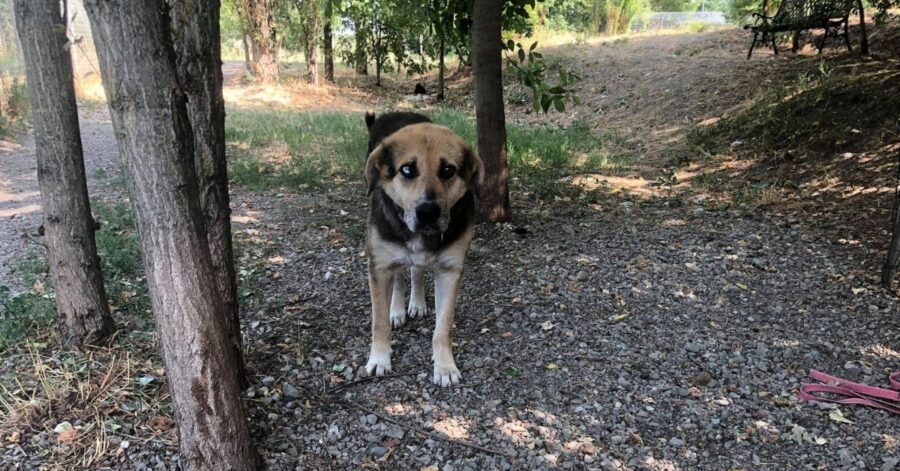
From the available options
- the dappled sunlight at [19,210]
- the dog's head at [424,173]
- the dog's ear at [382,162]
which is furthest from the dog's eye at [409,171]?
the dappled sunlight at [19,210]

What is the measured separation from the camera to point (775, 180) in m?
6.67

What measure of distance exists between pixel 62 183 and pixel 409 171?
6.43 ft

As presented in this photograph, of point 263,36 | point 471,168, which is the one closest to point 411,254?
point 471,168

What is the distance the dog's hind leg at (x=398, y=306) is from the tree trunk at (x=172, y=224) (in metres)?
1.77

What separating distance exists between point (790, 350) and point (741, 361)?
1.20ft

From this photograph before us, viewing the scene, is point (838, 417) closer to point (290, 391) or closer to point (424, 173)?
point (424, 173)

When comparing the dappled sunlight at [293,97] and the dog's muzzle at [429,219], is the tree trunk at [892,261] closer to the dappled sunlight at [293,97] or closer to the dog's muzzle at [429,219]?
the dog's muzzle at [429,219]

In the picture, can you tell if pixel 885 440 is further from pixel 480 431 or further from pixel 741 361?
pixel 480 431

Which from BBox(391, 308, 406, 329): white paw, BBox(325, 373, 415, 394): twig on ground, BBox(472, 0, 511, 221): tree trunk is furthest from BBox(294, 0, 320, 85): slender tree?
BBox(325, 373, 415, 394): twig on ground

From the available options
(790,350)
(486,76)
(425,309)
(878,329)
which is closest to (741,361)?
(790,350)

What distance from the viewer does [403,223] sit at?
11.2ft

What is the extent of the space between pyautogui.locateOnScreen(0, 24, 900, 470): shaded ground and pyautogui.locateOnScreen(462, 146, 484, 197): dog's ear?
1141mm

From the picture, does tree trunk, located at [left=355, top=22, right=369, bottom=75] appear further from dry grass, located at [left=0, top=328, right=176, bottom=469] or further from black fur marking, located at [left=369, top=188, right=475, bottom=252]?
dry grass, located at [left=0, top=328, right=176, bottom=469]

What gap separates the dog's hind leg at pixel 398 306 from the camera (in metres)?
4.21
